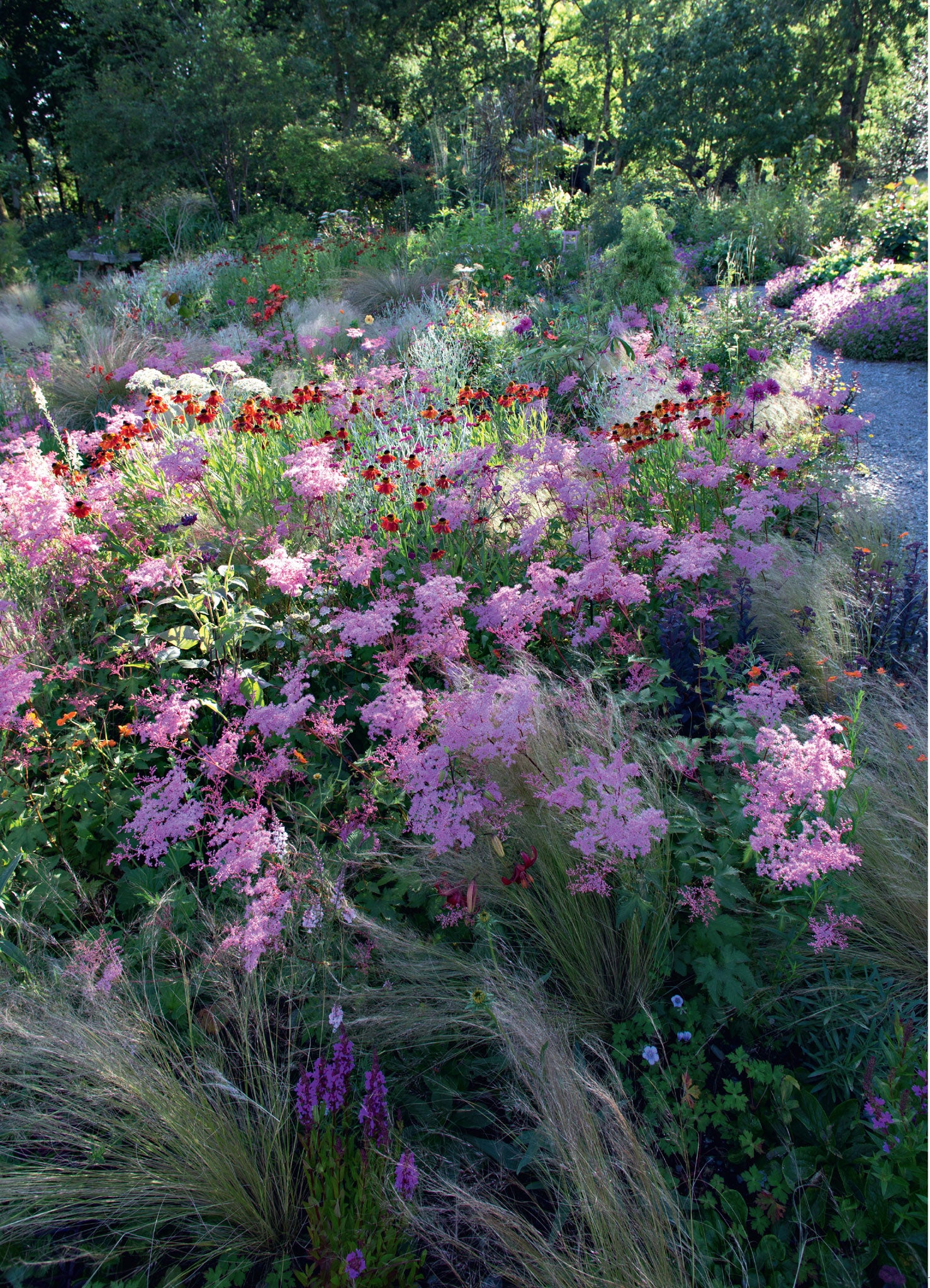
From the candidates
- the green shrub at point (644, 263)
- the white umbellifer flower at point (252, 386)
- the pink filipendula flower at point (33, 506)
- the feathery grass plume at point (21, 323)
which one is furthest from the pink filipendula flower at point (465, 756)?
the feathery grass plume at point (21, 323)

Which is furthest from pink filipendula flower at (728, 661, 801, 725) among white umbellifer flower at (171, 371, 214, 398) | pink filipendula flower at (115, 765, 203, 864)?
white umbellifer flower at (171, 371, 214, 398)

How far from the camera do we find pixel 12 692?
2.02 meters

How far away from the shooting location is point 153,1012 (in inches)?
62.9

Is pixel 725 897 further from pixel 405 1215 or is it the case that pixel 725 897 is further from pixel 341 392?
pixel 341 392

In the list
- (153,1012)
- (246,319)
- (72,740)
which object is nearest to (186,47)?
(246,319)

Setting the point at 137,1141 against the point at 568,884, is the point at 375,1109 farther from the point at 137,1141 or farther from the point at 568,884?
the point at 568,884

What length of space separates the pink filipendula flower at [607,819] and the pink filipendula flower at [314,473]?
147 centimetres

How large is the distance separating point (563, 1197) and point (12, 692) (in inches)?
72.4

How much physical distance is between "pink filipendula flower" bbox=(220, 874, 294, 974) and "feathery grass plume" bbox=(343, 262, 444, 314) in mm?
7596

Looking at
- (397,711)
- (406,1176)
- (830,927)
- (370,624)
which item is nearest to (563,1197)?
(406,1176)

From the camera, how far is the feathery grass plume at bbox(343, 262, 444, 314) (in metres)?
8.13

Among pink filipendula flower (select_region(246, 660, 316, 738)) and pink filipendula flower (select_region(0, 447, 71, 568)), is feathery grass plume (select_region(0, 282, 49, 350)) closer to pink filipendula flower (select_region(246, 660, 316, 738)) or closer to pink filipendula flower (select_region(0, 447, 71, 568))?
pink filipendula flower (select_region(0, 447, 71, 568))

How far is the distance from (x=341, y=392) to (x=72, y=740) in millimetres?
2206

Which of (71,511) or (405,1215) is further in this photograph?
(71,511)
